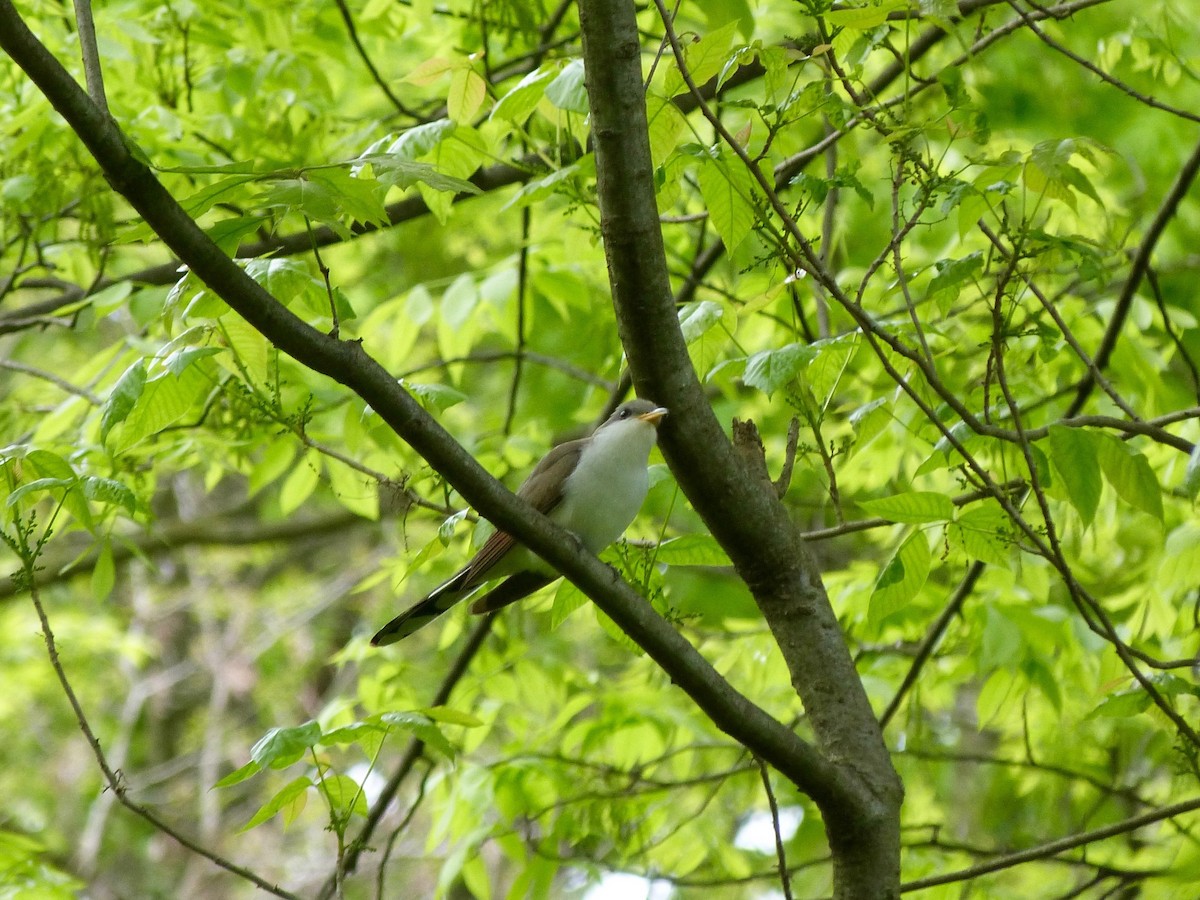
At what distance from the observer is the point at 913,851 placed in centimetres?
439

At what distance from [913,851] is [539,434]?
8.03 ft

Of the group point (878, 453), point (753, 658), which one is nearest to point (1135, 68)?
point (878, 453)

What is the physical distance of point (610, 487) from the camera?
11.2 ft

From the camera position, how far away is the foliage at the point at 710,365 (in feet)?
8.24

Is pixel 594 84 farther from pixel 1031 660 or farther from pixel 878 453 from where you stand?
pixel 1031 660

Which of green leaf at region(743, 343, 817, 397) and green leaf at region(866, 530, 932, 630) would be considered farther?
green leaf at region(866, 530, 932, 630)

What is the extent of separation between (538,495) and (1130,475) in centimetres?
187

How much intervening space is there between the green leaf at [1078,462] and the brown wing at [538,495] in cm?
145

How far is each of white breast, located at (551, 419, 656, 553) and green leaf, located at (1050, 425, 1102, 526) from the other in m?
1.26

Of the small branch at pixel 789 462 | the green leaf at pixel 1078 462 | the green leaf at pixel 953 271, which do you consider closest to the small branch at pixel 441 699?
the small branch at pixel 789 462

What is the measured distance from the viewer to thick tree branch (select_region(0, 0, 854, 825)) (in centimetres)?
182

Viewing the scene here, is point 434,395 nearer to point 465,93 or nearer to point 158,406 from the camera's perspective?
point 158,406

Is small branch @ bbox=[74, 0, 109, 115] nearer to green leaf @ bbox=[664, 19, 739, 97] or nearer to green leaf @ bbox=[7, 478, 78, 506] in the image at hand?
green leaf @ bbox=[7, 478, 78, 506]

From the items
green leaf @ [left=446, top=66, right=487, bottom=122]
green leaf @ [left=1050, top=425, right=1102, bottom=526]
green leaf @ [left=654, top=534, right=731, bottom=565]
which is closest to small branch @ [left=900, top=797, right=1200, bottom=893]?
green leaf @ [left=1050, top=425, right=1102, bottom=526]
